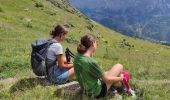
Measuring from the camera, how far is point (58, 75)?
14.4 metres

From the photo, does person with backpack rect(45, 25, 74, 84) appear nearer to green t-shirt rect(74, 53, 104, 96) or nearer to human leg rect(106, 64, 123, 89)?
green t-shirt rect(74, 53, 104, 96)

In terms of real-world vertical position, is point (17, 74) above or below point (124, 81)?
below

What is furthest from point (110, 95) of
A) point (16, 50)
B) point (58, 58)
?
point (16, 50)

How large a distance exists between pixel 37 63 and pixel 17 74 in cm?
280

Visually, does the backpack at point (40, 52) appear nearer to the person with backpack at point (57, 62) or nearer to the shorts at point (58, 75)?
the person with backpack at point (57, 62)

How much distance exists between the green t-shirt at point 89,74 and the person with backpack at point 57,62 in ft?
4.53

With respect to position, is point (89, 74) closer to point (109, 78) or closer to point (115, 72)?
point (109, 78)

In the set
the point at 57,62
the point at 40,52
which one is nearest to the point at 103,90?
the point at 57,62

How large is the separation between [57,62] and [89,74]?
6.57ft

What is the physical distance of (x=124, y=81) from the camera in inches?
540

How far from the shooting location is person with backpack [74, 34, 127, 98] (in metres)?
12.7

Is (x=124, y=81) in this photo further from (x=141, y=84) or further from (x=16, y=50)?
(x=16, y=50)

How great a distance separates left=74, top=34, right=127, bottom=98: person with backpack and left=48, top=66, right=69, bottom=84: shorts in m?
1.25

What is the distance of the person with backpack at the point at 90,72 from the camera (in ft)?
41.8
